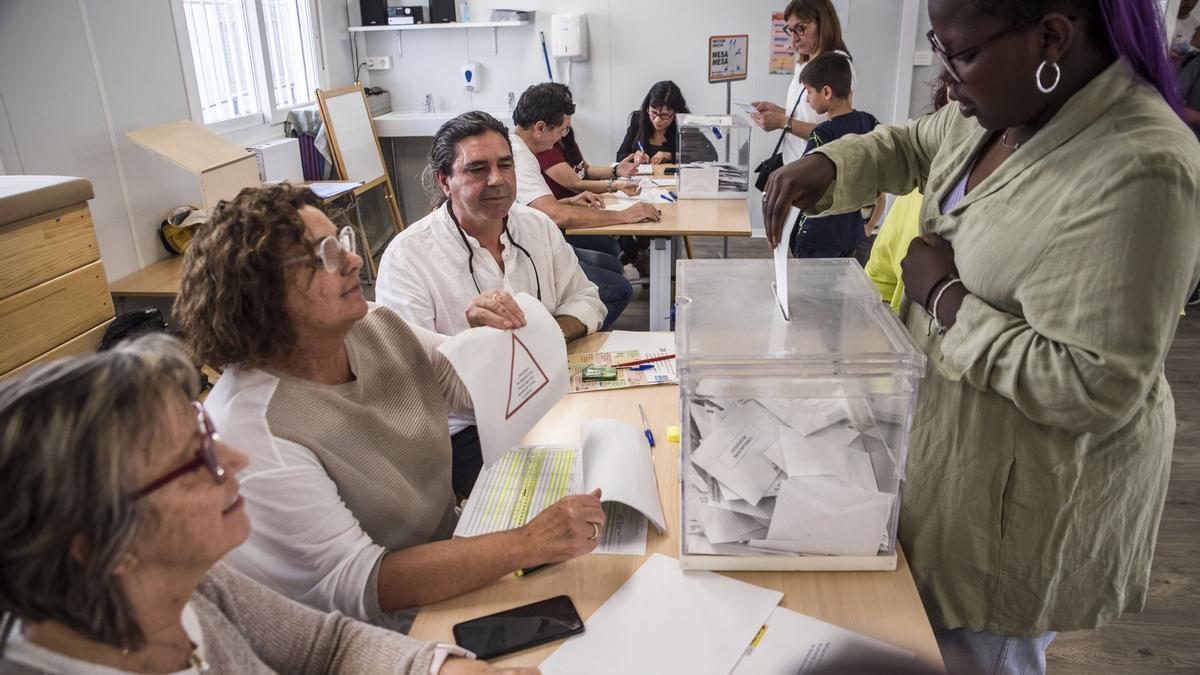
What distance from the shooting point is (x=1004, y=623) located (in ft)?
3.73

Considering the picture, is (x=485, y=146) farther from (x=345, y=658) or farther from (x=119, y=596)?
(x=119, y=596)

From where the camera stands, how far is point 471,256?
2.11m

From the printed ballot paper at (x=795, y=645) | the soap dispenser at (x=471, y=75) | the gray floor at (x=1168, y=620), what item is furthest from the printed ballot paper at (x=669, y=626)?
the soap dispenser at (x=471, y=75)

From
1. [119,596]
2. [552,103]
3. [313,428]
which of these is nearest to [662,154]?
[552,103]

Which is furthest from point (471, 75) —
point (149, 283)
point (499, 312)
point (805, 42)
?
point (499, 312)

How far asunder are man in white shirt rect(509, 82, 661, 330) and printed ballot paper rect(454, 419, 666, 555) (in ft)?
6.06

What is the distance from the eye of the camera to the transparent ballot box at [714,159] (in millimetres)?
3750

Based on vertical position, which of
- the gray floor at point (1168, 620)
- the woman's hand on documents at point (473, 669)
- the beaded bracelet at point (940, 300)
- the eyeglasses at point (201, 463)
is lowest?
the gray floor at point (1168, 620)

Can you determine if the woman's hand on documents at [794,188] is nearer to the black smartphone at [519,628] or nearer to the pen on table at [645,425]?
the pen on table at [645,425]

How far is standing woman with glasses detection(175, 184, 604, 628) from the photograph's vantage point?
3.75ft

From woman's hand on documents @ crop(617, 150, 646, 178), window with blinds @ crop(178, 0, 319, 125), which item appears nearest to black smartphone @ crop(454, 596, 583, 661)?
woman's hand on documents @ crop(617, 150, 646, 178)

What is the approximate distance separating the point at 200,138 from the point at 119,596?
12.1 feet

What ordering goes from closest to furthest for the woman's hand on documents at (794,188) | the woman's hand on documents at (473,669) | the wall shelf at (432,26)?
the woman's hand on documents at (473,669)
the woman's hand on documents at (794,188)
the wall shelf at (432,26)

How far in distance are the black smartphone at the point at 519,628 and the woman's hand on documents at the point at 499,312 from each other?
582 mm
